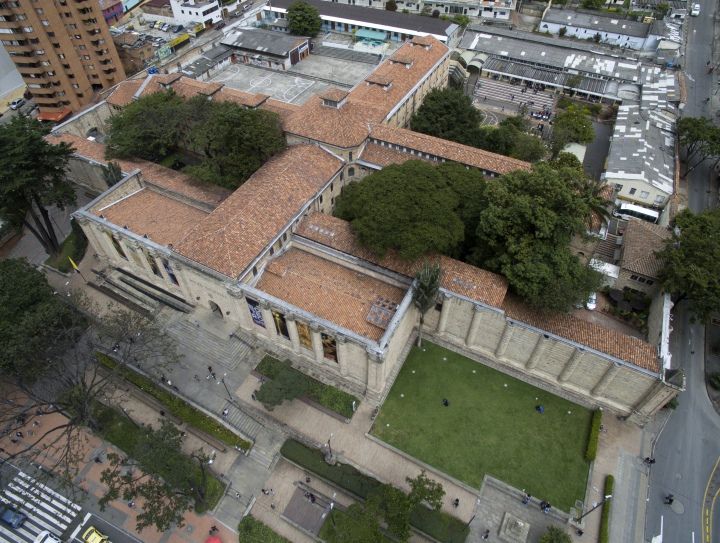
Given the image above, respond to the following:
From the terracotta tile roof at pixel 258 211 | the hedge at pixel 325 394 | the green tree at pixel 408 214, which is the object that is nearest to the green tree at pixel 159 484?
the hedge at pixel 325 394

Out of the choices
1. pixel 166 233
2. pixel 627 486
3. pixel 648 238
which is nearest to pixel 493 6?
pixel 648 238

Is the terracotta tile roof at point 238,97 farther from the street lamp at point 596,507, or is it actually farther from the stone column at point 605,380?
the street lamp at point 596,507

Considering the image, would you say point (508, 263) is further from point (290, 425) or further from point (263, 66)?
point (263, 66)

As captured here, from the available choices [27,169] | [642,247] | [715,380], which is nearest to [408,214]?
[642,247]

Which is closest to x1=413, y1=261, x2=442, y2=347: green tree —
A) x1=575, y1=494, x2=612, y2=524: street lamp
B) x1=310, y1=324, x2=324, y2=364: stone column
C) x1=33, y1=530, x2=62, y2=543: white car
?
x1=310, y1=324, x2=324, y2=364: stone column

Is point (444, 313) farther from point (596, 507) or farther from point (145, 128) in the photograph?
point (145, 128)

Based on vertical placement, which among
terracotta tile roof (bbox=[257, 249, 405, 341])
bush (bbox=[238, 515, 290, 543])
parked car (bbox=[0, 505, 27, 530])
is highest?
terracotta tile roof (bbox=[257, 249, 405, 341])

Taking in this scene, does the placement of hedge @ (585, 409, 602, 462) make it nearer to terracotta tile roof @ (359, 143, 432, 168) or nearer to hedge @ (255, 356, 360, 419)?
hedge @ (255, 356, 360, 419)
